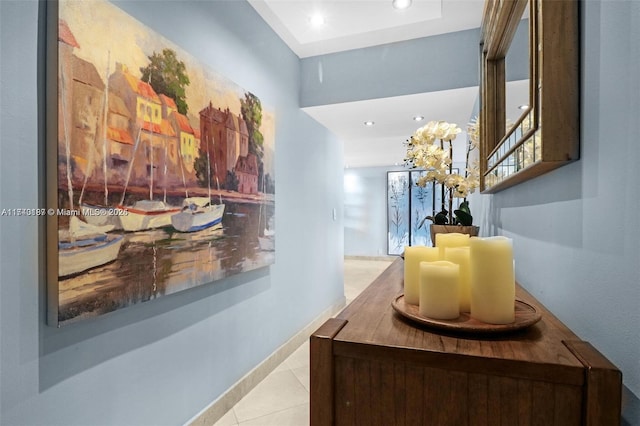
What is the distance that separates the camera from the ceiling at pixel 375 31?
2.03 m

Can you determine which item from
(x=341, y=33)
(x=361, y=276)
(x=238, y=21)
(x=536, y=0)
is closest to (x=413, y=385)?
(x=536, y=0)

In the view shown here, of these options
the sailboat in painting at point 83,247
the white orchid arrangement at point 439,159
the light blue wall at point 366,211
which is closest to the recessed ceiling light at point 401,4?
the white orchid arrangement at point 439,159

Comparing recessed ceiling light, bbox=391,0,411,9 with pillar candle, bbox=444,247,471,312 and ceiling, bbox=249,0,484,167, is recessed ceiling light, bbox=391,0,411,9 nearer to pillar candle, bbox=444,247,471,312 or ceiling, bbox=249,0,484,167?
ceiling, bbox=249,0,484,167

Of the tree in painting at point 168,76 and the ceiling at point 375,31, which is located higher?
the ceiling at point 375,31

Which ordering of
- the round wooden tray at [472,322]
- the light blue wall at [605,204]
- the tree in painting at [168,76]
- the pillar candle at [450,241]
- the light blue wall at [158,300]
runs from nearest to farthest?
the light blue wall at [605,204] < the round wooden tray at [472,322] < the pillar candle at [450,241] < the light blue wall at [158,300] < the tree in painting at [168,76]

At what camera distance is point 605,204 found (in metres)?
0.52

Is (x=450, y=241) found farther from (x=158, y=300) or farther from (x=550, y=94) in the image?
(x=158, y=300)

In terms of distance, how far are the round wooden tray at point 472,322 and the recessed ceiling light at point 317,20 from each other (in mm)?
2050

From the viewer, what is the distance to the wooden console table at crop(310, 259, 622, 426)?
1.57 ft

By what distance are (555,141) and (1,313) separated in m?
1.45

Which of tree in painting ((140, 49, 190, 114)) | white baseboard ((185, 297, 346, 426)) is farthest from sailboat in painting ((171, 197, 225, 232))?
white baseboard ((185, 297, 346, 426))

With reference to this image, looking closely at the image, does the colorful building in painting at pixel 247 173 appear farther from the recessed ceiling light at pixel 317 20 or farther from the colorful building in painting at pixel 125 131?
the recessed ceiling light at pixel 317 20

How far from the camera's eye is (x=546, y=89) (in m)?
0.62

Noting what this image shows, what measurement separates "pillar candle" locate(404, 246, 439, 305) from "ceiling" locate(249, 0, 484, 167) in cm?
179
